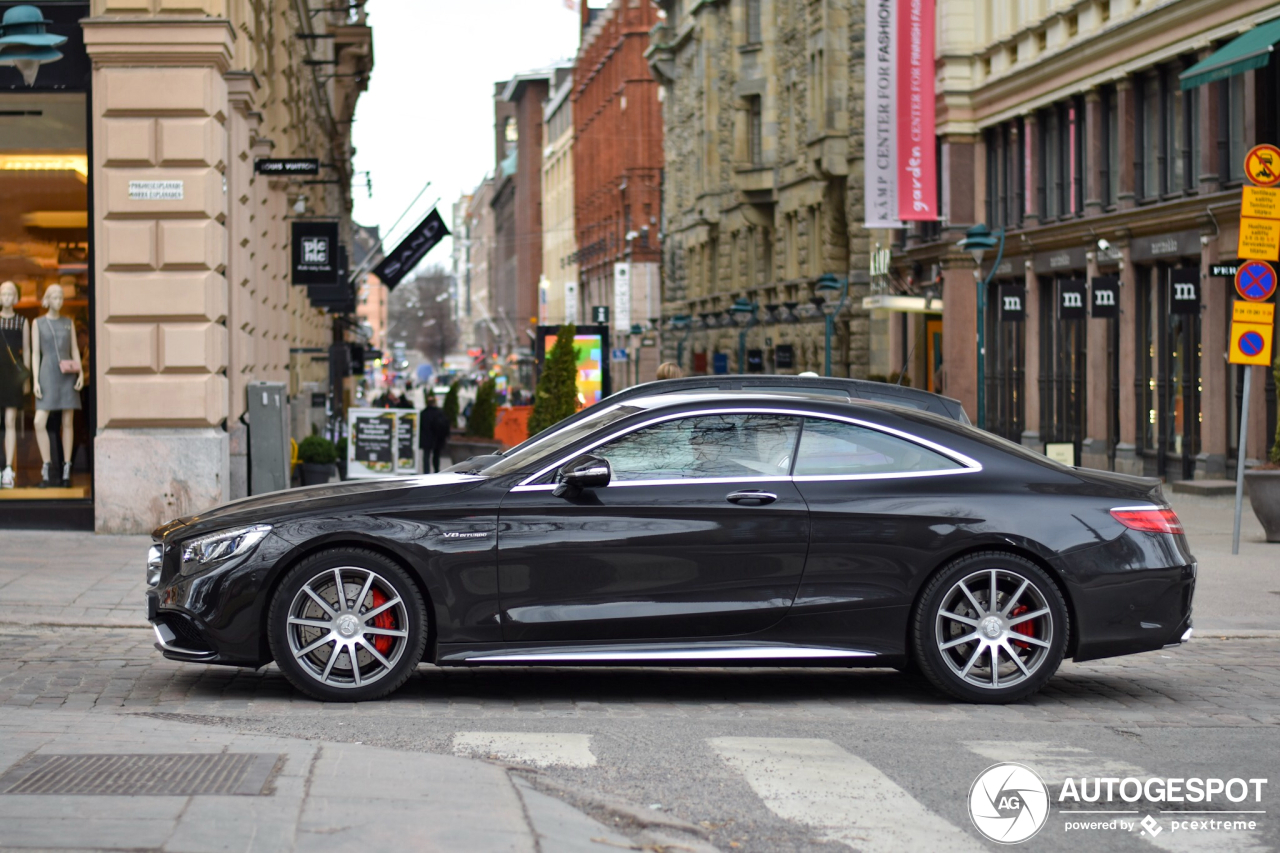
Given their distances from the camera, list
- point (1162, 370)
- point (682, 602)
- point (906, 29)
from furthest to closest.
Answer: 1. point (906, 29)
2. point (1162, 370)
3. point (682, 602)

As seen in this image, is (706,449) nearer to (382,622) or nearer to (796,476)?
(796,476)

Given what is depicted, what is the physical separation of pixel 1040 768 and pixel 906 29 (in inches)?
1335

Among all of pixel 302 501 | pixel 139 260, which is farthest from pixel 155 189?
pixel 302 501

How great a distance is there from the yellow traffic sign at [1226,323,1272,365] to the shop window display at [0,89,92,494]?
11343 mm

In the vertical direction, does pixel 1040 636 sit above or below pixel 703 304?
below

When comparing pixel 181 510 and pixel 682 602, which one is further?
pixel 181 510

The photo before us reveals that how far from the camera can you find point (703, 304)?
6975cm

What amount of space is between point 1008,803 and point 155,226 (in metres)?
12.8

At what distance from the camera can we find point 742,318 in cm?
6062

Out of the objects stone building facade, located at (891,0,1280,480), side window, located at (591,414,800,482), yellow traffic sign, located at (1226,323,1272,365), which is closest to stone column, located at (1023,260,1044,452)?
stone building facade, located at (891,0,1280,480)

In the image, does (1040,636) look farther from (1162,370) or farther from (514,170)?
(514,170)

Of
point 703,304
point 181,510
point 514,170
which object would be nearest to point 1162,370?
point 181,510

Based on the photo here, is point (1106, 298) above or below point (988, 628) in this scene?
above

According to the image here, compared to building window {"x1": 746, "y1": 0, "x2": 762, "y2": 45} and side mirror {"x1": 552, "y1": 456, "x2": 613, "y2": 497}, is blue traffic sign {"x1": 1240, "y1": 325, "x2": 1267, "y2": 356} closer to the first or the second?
side mirror {"x1": 552, "y1": 456, "x2": 613, "y2": 497}
